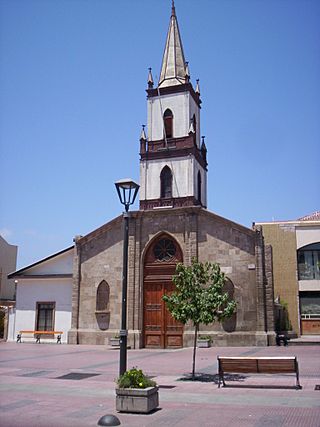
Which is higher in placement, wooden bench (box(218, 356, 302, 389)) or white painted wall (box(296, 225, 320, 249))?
white painted wall (box(296, 225, 320, 249))

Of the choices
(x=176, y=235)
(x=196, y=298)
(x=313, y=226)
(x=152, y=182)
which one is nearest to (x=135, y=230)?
(x=176, y=235)

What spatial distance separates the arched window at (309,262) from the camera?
Result: 121 feet

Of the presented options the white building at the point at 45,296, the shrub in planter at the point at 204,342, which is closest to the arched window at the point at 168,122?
the white building at the point at 45,296

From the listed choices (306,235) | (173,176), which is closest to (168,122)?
(173,176)

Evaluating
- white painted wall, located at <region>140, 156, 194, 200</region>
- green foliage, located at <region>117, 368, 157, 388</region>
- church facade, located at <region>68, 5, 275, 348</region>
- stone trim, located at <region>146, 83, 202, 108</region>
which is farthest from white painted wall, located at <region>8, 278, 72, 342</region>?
green foliage, located at <region>117, 368, 157, 388</region>

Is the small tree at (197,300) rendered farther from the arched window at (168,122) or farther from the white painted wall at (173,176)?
the arched window at (168,122)

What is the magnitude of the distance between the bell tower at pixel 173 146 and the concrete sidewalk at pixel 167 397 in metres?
17.0

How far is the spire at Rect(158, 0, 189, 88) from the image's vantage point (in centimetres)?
3906

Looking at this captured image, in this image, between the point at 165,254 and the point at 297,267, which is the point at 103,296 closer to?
the point at 165,254

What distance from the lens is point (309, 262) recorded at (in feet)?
122

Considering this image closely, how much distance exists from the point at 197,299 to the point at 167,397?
15.1 feet

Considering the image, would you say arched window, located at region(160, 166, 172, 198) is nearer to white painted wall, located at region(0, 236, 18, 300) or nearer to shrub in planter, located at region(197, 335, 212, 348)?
shrub in planter, located at region(197, 335, 212, 348)

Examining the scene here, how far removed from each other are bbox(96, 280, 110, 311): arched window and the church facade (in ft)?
0.22

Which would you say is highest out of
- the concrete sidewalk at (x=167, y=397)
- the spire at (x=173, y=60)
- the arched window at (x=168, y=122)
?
the spire at (x=173, y=60)
